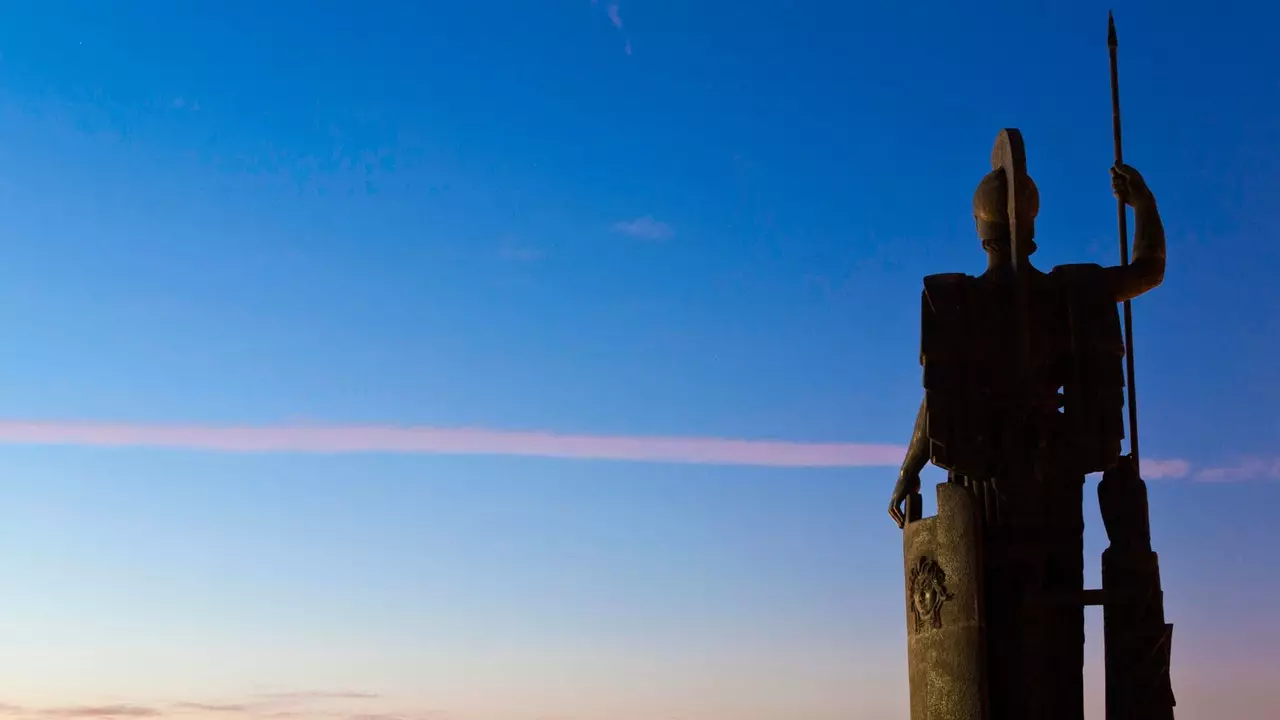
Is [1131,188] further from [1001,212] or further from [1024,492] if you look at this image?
[1024,492]

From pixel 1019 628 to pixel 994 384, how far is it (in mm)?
2101

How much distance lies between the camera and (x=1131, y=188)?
46.9 feet

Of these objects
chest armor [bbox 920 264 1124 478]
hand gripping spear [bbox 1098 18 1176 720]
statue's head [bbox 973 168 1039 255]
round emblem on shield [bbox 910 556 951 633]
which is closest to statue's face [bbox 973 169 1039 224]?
statue's head [bbox 973 168 1039 255]

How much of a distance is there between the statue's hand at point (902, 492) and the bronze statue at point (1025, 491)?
46 centimetres

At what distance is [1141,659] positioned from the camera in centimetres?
1304

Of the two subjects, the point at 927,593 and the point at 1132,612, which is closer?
the point at 1132,612

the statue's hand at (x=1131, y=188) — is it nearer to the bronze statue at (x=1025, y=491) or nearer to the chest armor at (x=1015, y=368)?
the bronze statue at (x=1025, y=491)

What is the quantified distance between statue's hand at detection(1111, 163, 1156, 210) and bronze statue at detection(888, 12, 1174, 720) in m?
0.13

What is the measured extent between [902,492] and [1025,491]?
4.72 ft

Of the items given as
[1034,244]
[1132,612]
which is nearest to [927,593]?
[1132,612]

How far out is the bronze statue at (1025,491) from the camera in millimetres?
13172

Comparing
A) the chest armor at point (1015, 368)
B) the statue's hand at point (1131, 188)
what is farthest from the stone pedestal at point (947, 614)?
the statue's hand at point (1131, 188)

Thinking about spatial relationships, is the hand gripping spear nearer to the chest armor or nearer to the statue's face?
the chest armor

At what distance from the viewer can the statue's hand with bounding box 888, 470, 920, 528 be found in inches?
571
